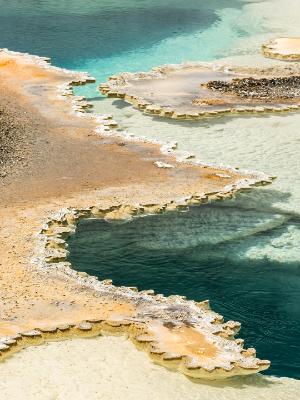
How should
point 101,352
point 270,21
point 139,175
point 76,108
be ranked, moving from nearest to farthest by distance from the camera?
point 101,352, point 139,175, point 76,108, point 270,21

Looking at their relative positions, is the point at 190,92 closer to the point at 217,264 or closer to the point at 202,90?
the point at 202,90

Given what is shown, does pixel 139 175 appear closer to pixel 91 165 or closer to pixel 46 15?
pixel 91 165

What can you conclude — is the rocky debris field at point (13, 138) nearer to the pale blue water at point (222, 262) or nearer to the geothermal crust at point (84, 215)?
the geothermal crust at point (84, 215)

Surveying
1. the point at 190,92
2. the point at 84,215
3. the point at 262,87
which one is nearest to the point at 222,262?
the point at 84,215

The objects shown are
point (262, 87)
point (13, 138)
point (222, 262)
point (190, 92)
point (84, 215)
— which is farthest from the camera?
point (262, 87)

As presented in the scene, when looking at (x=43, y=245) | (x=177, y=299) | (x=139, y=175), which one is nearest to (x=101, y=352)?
(x=177, y=299)

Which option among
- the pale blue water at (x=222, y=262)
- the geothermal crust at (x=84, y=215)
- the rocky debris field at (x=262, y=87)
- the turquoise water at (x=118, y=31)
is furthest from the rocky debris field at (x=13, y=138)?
the rocky debris field at (x=262, y=87)
